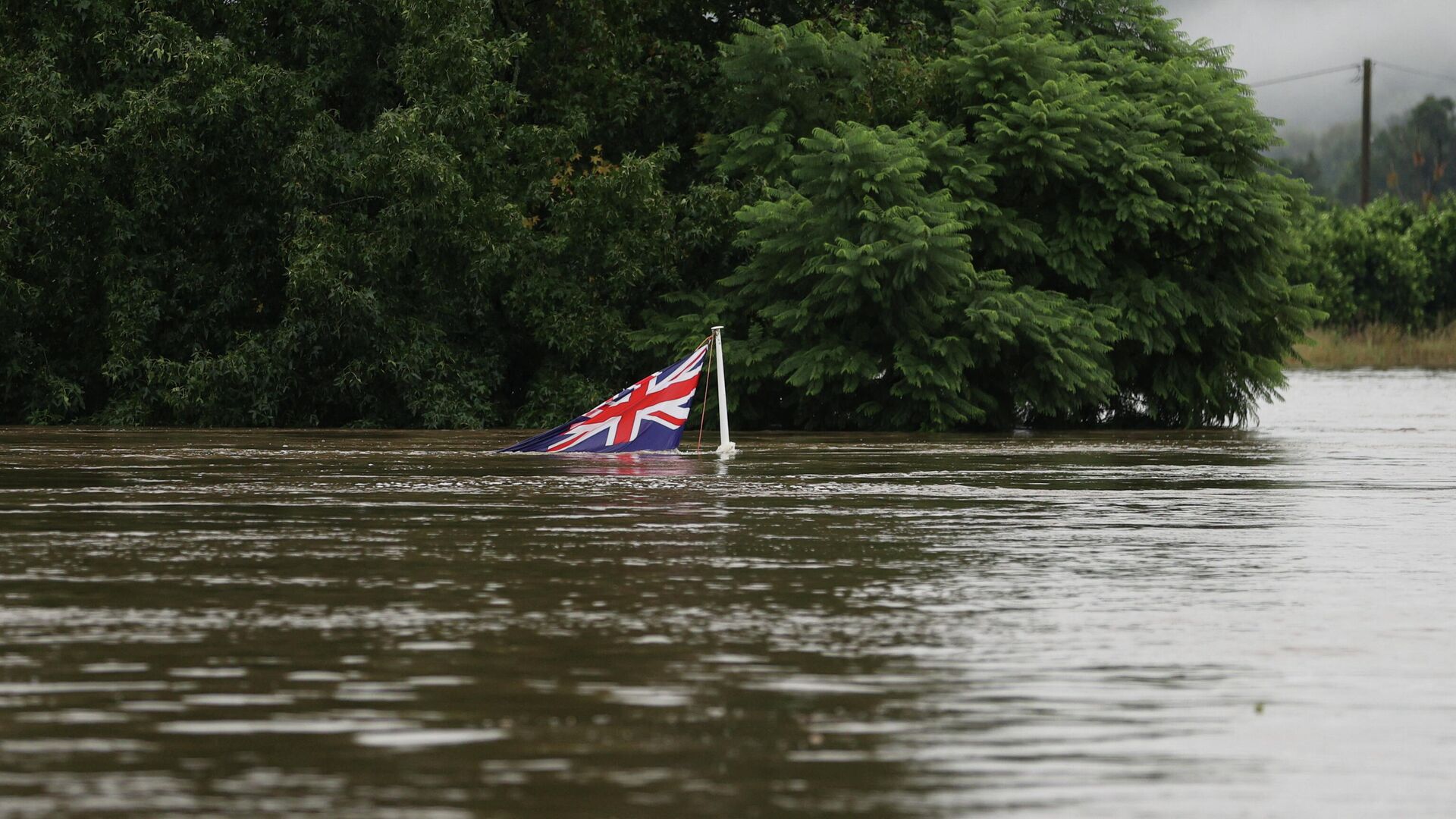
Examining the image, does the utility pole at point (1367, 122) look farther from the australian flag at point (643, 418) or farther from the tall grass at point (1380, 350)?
the australian flag at point (643, 418)

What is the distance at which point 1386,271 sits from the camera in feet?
218

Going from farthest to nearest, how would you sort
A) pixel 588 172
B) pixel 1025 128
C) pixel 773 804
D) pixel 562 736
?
pixel 588 172
pixel 1025 128
pixel 562 736
pixel 773 804

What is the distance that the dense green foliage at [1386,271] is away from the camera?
215 feet

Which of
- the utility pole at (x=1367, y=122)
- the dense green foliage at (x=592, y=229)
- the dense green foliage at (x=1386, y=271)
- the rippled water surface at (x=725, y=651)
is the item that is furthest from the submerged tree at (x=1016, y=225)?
the utility pole at (x=1367, y=122)

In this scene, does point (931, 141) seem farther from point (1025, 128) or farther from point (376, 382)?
point (376, 382)

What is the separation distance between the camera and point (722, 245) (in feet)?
101

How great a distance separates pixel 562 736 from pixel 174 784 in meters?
1.22

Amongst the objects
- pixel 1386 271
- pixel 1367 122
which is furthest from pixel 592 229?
pixel 1367 122

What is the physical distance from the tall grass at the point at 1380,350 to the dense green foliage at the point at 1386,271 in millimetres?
1137

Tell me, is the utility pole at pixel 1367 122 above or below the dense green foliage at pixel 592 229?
above

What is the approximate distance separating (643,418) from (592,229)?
8.57m

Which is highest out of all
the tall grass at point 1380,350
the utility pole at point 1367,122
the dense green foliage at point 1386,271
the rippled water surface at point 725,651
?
the utility pole at point 1367,122

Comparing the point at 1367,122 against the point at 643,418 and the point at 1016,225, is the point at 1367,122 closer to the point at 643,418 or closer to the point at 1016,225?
the point at 1016,225

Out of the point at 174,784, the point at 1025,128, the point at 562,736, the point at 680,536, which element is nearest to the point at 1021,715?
the point at 562,736
